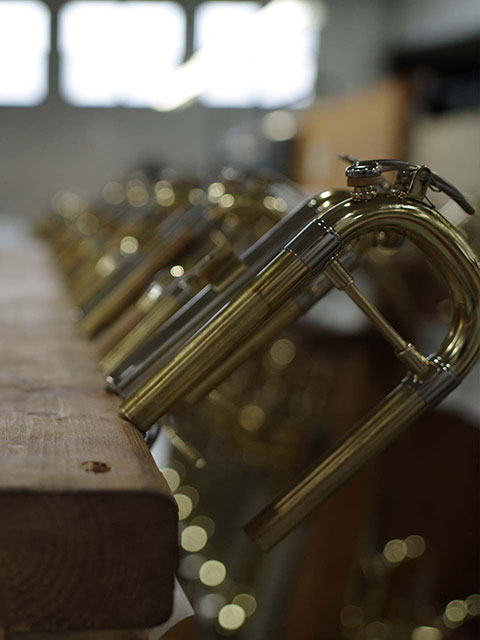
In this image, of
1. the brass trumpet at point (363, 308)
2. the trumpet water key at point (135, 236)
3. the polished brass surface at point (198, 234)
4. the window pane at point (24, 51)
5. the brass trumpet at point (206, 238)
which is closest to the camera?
the brass trumpet at point (363, 308)

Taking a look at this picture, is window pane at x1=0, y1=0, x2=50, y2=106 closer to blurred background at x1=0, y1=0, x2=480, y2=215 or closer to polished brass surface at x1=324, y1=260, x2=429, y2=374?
blurred background at x1=0, y1=0, x2=480, y2=215

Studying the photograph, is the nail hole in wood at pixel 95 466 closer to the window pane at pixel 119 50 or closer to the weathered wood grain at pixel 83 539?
the weathered wood grain at pixel 83 539

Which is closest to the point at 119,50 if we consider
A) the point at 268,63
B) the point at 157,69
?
the point at 157,69

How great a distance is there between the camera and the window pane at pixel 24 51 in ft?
34.9

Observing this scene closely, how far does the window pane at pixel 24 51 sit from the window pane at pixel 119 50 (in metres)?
0.23

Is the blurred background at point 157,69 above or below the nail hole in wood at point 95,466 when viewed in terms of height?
below

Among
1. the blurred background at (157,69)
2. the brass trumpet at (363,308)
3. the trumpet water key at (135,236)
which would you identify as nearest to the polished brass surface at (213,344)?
the brass trumpet at (363,308)

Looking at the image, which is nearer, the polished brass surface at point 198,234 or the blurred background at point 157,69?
the polished brass surface at point 198,234

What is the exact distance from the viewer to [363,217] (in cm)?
68

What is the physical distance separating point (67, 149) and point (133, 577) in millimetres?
10909

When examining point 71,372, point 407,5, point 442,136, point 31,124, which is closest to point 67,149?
point 31,124

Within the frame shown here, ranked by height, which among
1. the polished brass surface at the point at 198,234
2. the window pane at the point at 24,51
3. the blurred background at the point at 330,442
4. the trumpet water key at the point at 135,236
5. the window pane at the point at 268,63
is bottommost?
the window pane at the point at 24,51

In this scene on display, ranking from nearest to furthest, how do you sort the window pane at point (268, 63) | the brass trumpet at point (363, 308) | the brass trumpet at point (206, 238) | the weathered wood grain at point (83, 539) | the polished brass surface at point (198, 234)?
the weathered wood grain at point (83, 539) < the brass trumpet at point (363, 308) < the brass trumpet at point (206, 238) < the polished brass surface at point (198, 234) < the window pane at point (268, 63)

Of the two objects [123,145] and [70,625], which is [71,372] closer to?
[70,625]
